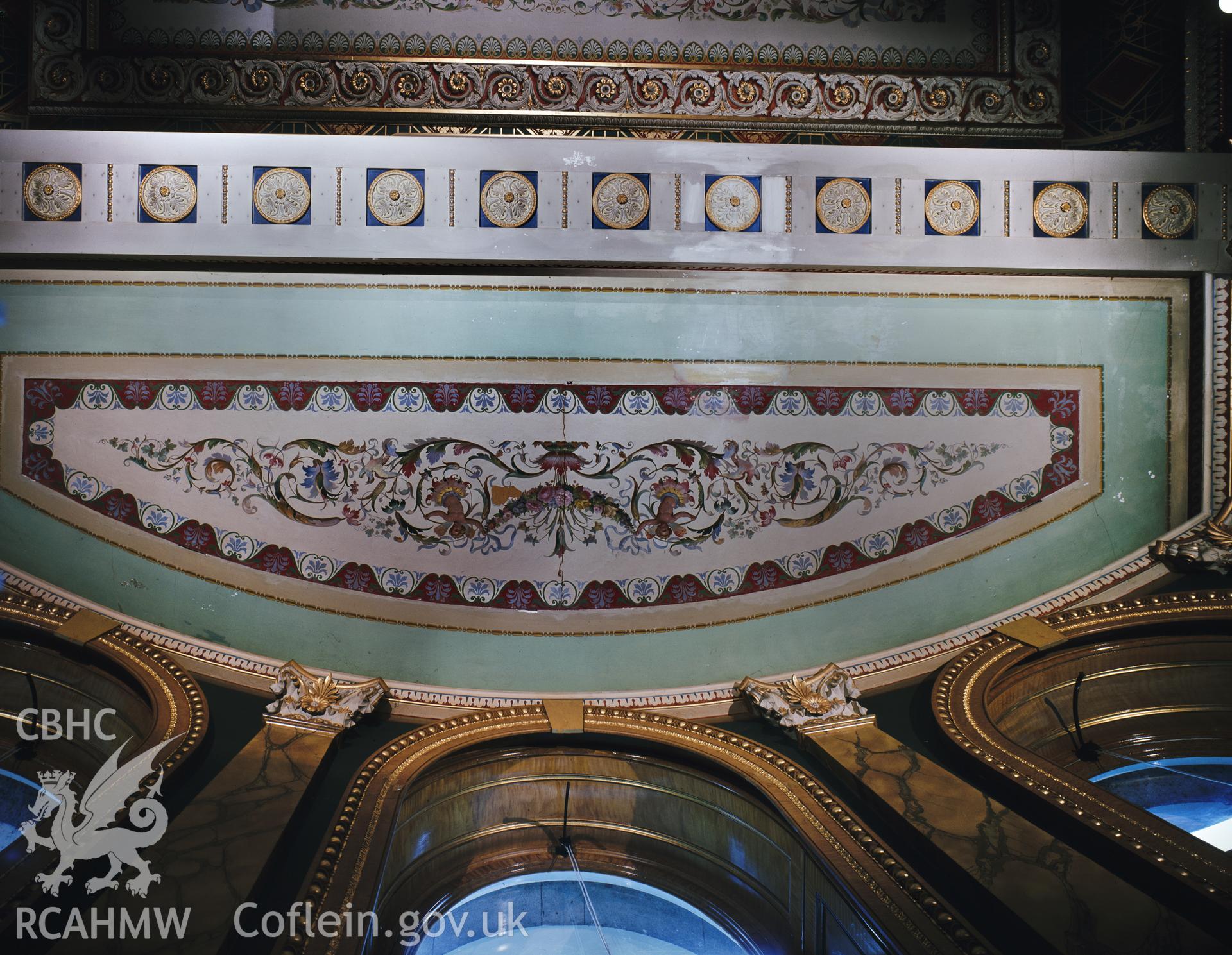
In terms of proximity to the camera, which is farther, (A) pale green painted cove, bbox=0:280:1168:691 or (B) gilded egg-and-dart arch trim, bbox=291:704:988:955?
(A) pale green painted cove, bbox=0:280:1168:691

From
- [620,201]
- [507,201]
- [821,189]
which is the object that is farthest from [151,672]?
[821,189]

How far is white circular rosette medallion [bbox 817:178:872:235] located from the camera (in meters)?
3.05

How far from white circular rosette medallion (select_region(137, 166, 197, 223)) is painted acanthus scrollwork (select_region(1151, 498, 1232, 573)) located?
10.7 ft

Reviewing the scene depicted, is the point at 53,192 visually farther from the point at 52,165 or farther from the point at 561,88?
the point at 561,88

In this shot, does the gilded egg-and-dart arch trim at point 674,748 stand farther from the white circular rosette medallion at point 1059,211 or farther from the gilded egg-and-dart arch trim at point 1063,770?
the white circular rosette medallion at point 1059,211

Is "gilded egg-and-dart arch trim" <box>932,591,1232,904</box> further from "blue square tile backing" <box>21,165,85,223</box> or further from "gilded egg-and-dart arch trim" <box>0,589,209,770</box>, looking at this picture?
"blue square tile backing" <box>21,165,85,223</box>

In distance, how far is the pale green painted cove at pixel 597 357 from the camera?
295 cm

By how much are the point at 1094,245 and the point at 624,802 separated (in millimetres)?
2305

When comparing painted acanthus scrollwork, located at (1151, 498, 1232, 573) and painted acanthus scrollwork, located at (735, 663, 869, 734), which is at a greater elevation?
painted acanthus scrollwork, located at (1151, 498, 1232, 573)

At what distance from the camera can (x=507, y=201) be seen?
299 cm

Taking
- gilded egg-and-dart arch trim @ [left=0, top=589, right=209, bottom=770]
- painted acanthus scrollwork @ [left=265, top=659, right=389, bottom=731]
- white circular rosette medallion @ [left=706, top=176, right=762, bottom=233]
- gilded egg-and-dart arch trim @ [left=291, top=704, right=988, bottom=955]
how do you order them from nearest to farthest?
gilded egg-and-dart arch trim @ [left=291, top=704, right=988, bottom=955] → gilded egg-and-dart arch trim @ [left=0, top=589, right=209, bottom=770] → painted acanthus scrollwork @ [left=265, top=659, right=389, bottom=731] → white circular rosette medallion @ [left=706, top=176, right=762, bottom=233]

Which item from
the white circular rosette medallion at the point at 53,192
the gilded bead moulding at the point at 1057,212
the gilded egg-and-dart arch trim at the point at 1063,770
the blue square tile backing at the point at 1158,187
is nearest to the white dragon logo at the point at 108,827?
the white circular rosette medallion at the point at 53,192

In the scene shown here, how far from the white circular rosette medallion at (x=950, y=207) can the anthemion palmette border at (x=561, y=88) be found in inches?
13.4

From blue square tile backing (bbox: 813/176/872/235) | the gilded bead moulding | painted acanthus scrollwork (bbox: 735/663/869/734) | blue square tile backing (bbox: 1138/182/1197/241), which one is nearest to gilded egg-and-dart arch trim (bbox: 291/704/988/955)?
painted acanthus scrollwork (bbox: 735/663/869/734)
